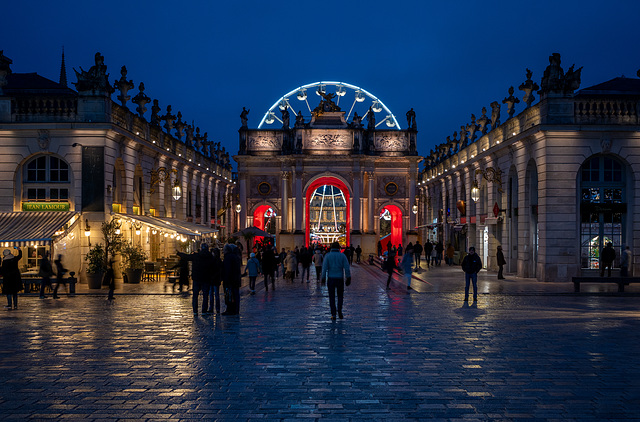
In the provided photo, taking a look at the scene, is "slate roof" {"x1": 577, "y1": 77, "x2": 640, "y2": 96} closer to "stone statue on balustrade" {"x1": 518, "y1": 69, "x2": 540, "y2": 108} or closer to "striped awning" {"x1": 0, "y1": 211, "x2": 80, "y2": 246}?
"stone statue on balustrade" {"x1": 518, "y1": 69, "x2": 540, "y2": 108}

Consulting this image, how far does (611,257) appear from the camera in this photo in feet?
82.5

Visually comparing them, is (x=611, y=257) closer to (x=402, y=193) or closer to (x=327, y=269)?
(x=327, y=269)

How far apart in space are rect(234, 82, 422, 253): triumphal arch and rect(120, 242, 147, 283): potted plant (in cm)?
3028

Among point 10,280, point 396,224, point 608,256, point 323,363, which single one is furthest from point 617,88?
point 396,224

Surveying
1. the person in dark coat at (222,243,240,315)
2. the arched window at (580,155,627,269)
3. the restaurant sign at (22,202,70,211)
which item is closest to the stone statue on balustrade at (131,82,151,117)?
the restaurant sign at (22,202,70,211)

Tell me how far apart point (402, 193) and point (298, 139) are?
1065 centimetres

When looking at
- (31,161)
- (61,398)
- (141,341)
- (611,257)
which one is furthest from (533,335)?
(31,161)

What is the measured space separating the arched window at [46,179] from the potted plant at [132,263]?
3.11 metres

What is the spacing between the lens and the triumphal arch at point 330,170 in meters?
57.6

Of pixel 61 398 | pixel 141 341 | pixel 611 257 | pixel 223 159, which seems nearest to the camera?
pixel 61 398

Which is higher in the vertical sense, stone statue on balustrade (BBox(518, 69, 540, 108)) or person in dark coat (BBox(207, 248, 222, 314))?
stone statue on balustrade (BBox(518, 69, 540, 108))

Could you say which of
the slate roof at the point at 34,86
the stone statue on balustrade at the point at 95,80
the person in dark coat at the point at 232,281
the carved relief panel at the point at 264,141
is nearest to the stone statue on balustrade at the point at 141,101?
the slate roof at the point at 34,86

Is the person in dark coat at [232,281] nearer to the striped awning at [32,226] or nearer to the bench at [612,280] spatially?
the striped awning at [32,226]

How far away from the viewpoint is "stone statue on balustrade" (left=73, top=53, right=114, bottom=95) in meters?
25.7
